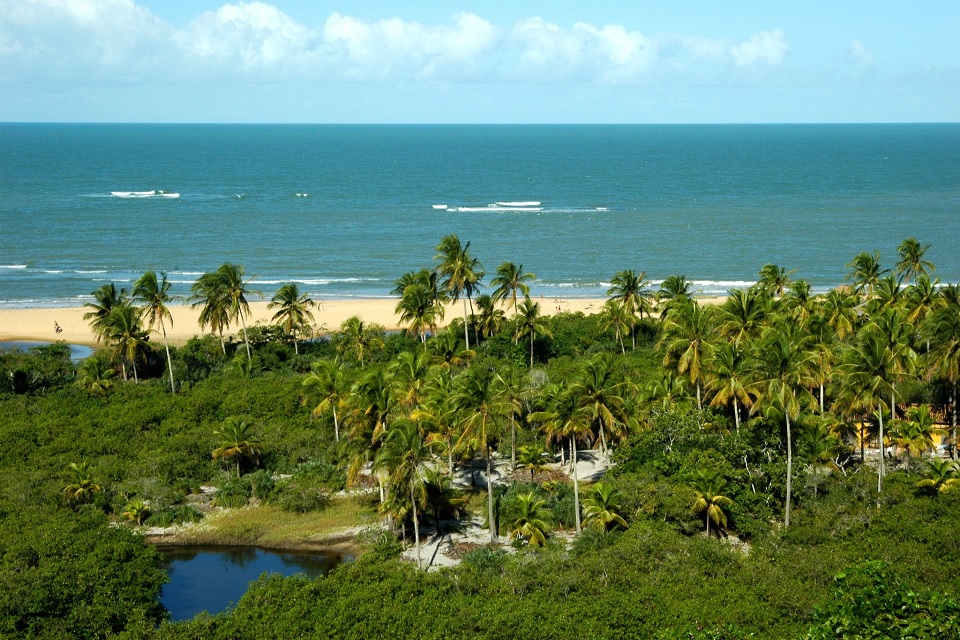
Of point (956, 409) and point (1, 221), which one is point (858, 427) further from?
point (1, 221)

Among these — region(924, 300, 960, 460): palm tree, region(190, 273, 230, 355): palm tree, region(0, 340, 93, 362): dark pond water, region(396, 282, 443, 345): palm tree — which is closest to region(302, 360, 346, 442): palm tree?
region(396, 282, 443, 345): palm tree

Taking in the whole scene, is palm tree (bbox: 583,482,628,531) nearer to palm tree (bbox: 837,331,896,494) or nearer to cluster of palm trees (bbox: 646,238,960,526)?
cluster of palm trees (bbox: 646,238,960,526)

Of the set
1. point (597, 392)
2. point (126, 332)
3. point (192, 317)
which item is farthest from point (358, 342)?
point (192, 317)

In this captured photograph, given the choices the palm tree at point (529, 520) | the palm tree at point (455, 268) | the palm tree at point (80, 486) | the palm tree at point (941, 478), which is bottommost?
the palm tree at point (529, 520)

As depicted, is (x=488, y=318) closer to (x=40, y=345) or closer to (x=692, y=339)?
(x=692, y=339)

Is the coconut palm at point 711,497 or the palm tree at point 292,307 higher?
the palm tree at point 292,307

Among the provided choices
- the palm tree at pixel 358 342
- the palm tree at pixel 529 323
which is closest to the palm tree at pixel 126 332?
the palm tree at pixel 358 342

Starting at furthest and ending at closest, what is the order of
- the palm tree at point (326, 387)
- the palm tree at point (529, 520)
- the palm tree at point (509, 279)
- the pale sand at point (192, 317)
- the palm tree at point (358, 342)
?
the pale sand at point (192, 317) < the palm tree at point (509, 279) < the palm tree at point (358, 342) < the palm tree at point (326, 387) < the palm tree at point (529, 520)

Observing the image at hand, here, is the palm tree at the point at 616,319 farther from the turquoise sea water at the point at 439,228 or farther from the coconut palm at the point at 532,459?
the turquoise sea water at the point at 439,228
